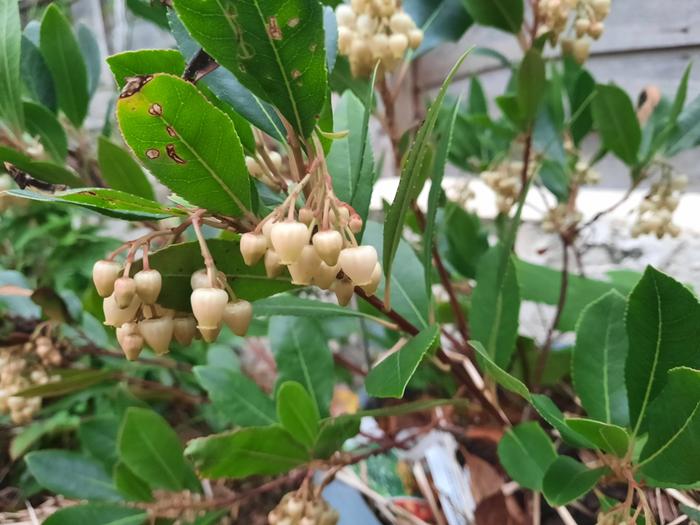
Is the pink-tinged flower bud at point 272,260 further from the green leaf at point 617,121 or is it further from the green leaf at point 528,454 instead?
the green leaf at point 617,121

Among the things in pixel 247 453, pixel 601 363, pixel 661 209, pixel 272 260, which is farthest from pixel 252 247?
pixel 661 209

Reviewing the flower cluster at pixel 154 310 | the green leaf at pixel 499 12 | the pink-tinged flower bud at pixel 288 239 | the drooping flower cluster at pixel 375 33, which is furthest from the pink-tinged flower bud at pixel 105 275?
the green leaf at pixel 499 12

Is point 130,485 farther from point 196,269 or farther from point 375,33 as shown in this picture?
point 375,33

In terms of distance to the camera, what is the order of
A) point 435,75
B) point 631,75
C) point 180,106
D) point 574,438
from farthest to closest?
1. point 435,75
2. point 631,75
3. point 574,438
4. point 180,106

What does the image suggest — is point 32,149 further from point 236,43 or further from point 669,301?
point 669,301

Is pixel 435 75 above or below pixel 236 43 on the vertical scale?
below

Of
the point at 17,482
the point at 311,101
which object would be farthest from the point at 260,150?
the point at 17,482

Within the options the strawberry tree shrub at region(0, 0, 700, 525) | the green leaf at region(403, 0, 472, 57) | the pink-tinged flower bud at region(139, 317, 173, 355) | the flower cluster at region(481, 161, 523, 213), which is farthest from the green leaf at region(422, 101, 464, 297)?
the flower cluster at region(481, 161, 523, 213)
